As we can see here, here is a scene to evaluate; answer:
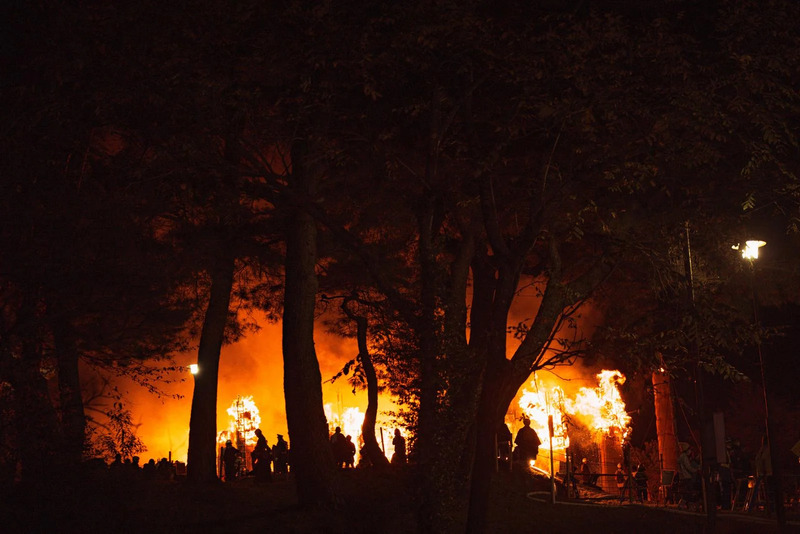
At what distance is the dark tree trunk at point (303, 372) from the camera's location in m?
14.4

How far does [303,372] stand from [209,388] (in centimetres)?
399

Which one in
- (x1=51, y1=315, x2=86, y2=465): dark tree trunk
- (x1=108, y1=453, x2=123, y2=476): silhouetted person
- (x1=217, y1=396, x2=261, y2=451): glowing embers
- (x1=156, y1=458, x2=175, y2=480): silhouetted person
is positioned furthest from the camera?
(x1=217, y1=396, x2=261, y2=451): glowing embers

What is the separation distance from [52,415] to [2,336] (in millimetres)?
1366

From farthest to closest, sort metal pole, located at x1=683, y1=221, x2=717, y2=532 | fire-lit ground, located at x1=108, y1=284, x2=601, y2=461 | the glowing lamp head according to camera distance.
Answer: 1. fire-lit ground, located at x1=108, y1=284, x2=601, y2=461
2. the glowing lamp head
3. metal pole, located at x1=683, y1=221, x2=717, y2=532

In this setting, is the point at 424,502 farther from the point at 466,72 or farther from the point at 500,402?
the point at 466,72

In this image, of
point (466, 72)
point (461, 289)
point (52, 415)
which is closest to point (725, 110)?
point (466, 72)

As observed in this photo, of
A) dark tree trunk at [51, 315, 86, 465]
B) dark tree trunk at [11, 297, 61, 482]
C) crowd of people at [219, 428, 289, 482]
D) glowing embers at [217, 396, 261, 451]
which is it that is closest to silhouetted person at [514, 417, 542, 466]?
crowd of people at [219, 428, 289, 482]

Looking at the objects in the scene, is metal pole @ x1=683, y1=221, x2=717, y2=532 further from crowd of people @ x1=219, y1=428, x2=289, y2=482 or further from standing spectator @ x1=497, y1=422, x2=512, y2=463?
crowd of people @ x1=219, y1=428, x2=289, y2=482

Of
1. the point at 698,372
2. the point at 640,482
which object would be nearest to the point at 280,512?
the point at 698,372

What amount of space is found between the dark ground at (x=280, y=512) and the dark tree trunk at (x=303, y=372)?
0.61 m

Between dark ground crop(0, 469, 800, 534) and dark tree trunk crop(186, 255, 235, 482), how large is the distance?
0.61m

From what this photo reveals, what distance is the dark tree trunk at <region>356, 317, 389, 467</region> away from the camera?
20250mm

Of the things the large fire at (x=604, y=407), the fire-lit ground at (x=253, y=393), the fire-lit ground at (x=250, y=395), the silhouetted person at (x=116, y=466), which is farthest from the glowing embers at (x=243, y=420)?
the silhouetted person at (x=116, y=466)

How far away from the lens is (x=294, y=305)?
50.5ft
